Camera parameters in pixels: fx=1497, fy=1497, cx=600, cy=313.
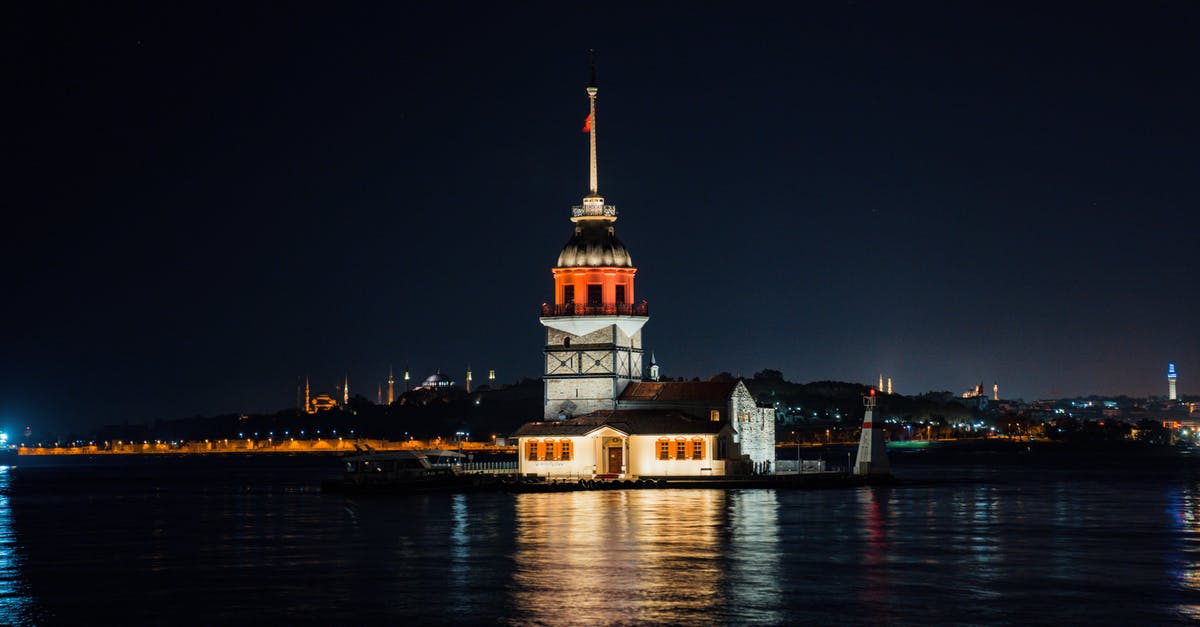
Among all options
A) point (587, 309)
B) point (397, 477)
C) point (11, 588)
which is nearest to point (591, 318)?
point (587, 309)

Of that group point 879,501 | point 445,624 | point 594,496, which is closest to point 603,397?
point 594,496

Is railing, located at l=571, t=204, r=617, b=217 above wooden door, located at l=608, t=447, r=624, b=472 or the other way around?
above

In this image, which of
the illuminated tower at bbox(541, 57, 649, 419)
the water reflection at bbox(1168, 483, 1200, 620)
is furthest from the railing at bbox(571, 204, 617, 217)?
the water reflection at bbox(1168, 483, 1200, 620)

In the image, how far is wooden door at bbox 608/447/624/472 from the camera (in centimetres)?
7931

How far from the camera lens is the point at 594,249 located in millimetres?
85062

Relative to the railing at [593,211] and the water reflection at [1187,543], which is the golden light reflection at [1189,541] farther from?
the railing at [593,211]

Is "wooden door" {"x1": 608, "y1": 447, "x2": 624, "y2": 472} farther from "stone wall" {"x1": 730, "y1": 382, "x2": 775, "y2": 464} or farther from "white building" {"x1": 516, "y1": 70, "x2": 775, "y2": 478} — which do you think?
"stone wall" {"x1": 730, "y1": 382, "x2": 775, "y2": 464}

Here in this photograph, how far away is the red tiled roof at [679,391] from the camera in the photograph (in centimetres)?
8125

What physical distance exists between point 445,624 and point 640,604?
449 cm

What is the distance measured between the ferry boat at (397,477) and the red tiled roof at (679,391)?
10.2 metres

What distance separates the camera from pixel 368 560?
1699 inches

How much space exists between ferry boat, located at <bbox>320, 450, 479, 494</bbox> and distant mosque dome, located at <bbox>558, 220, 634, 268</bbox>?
13.5 meters

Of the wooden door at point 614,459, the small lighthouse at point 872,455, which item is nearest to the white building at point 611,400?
the wooden door at point 614,459

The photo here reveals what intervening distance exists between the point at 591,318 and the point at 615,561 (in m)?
43.3
